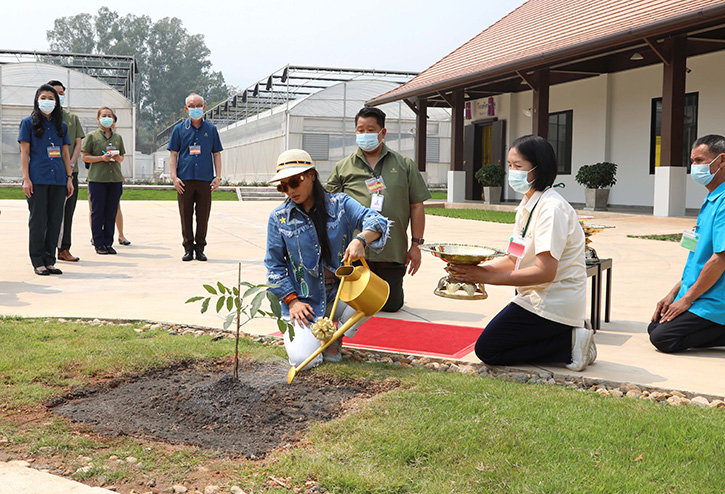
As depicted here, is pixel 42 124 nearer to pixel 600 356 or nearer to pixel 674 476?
pixel 600 356

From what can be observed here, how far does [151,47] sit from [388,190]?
328ft

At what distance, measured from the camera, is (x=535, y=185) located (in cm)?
402

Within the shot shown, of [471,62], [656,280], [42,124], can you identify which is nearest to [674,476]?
[656,280]

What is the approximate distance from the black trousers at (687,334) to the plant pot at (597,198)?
12998mm

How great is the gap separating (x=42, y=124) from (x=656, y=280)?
663cm

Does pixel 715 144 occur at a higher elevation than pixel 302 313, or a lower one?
higher

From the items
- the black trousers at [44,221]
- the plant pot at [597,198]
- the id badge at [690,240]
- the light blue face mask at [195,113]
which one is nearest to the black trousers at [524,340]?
the id badge at [690,240]

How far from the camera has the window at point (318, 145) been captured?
2880 cm

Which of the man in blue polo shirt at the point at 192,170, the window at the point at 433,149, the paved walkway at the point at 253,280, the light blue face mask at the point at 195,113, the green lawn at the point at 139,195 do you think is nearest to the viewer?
the paved walkway at the point at 253,280

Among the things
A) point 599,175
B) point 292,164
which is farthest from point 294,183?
point 599,175

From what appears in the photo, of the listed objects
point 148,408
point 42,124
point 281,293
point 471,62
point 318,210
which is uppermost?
point 471,62

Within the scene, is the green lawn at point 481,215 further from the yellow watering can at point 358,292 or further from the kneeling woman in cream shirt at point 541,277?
the yellow watering can at point 358,292

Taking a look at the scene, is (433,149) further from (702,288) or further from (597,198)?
(702,288)

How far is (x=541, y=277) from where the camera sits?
3.80 metres
